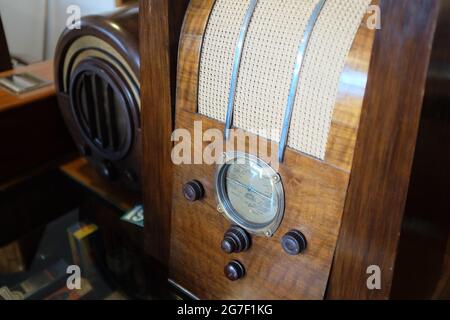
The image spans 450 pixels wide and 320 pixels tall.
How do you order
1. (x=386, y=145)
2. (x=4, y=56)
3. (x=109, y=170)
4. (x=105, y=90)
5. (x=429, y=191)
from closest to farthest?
(x=386, y=145) < (x=429, y=191) < (x=105, y=90) < (x=109, y=170) < (x=4, y=56)

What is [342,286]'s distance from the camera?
2.49 feet

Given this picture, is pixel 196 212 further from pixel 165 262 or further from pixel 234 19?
pixel 234 19

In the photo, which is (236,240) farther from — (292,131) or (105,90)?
(105,90)

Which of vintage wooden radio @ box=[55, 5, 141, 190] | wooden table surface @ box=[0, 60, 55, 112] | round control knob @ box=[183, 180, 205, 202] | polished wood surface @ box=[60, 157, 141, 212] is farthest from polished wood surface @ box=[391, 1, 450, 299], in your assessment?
wooden table surface @ box=[0, 60, 55, 112]

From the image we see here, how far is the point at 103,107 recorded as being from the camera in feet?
3.77

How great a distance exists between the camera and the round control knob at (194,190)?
895 millimetres

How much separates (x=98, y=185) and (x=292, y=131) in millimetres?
806

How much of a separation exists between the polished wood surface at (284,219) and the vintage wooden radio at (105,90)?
0.69ft

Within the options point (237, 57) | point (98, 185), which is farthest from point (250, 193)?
point (98, 185)

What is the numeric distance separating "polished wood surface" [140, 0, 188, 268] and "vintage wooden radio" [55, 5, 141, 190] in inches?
3.8

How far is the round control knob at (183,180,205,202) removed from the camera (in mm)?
895

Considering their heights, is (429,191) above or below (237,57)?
below

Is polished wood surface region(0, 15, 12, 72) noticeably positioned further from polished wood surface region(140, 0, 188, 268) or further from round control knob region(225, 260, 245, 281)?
round control knob region(225, 260, 245, 281)

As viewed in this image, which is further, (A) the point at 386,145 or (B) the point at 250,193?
(B) the point at 250,193
